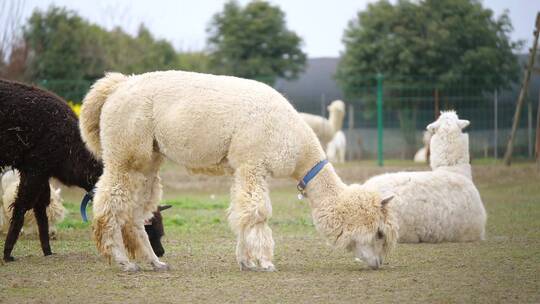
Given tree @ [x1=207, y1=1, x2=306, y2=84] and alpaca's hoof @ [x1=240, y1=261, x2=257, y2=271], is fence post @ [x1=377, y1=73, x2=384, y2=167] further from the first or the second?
alpaca's hoof @ [x1=240, y1=261, x2=257, y2=271]

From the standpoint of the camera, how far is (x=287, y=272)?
8141 mm

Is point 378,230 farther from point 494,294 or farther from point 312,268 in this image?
point 494,294

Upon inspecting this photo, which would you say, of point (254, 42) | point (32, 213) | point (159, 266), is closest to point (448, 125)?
point (159, 266)

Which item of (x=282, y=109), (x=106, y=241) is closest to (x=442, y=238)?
(x=282, y=109)

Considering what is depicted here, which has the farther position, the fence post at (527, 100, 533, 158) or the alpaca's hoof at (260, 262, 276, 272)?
the fence post at (527, 100, 533, 158)

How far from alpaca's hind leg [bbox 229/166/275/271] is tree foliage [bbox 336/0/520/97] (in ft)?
52.7

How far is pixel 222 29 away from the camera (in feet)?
103

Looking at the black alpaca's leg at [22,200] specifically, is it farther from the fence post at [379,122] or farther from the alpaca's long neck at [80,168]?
the fence post at [379,122]

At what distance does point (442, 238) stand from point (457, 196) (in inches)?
20.8

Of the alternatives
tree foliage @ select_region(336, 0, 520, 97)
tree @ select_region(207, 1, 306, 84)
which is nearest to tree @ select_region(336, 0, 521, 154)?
tree foliage @ select_region(336, 0, 520, 97)

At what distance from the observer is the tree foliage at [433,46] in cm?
2473

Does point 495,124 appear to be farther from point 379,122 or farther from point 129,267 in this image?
point 129,267

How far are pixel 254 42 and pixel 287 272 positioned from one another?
900 inches

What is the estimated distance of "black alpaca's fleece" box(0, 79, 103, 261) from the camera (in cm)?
936
